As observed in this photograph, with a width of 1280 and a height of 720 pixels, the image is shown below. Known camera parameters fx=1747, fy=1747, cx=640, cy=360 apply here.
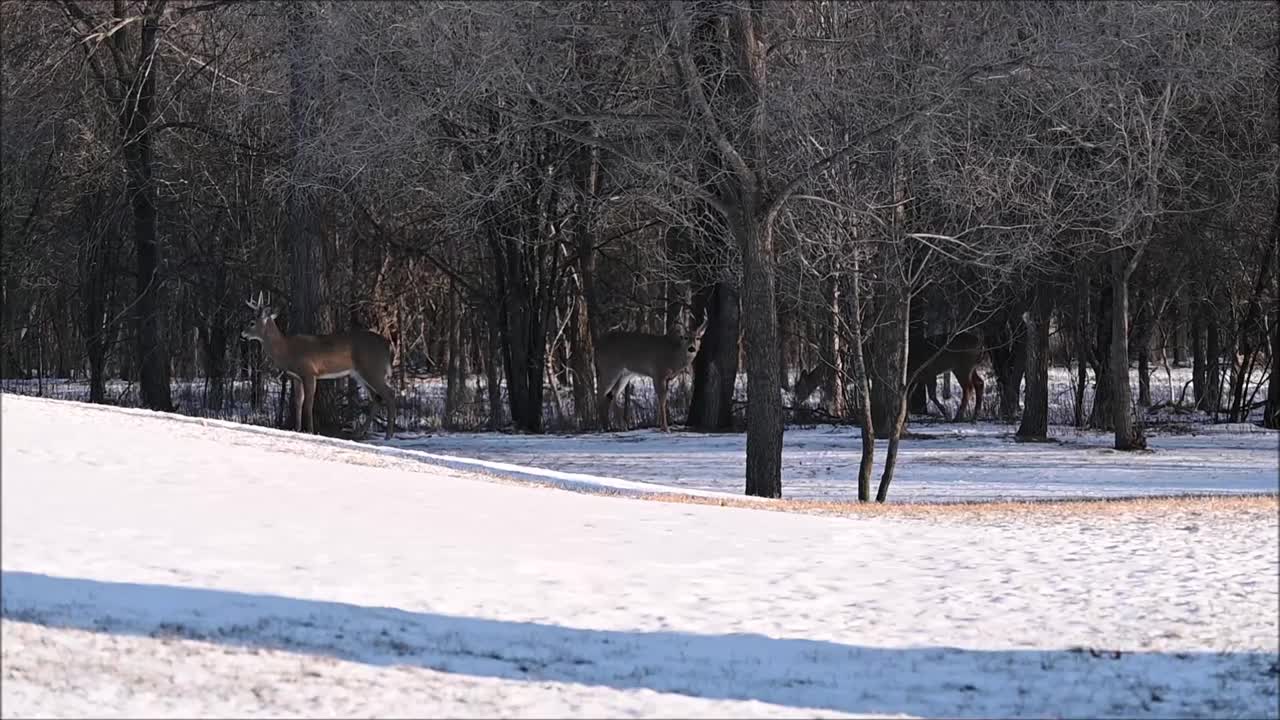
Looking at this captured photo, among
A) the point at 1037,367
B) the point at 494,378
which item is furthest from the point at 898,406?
the point at 494,378

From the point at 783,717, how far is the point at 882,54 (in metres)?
11.2

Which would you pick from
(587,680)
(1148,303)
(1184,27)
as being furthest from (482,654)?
(1148,303)

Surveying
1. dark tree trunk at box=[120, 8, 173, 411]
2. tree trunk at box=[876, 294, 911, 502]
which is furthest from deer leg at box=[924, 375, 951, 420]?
dark tree trunk at box=[120, 8, 173, 411]

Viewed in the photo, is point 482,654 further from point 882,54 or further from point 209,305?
point 209,305

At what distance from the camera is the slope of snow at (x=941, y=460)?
772 inches

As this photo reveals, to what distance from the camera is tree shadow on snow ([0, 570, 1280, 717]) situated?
316 inches

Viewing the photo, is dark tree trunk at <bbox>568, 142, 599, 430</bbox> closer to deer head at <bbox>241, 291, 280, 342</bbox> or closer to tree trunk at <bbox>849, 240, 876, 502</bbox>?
deer head at <bbox>241, 291, 280, 342</bbox>

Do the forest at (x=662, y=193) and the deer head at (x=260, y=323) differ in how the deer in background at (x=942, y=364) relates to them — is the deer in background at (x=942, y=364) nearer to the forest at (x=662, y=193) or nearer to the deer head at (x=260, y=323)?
the forest at (x=662, y=193)

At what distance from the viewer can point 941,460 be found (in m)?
23.0

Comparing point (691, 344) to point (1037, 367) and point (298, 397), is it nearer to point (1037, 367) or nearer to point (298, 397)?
point (1037, 367)

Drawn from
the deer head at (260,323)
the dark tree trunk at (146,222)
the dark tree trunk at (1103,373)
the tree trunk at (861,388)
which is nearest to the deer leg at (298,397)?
the deer head at (260,323)

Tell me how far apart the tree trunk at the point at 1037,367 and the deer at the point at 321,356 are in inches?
370

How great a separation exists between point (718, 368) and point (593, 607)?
1820 centimetres

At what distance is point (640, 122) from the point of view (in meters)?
17.9
